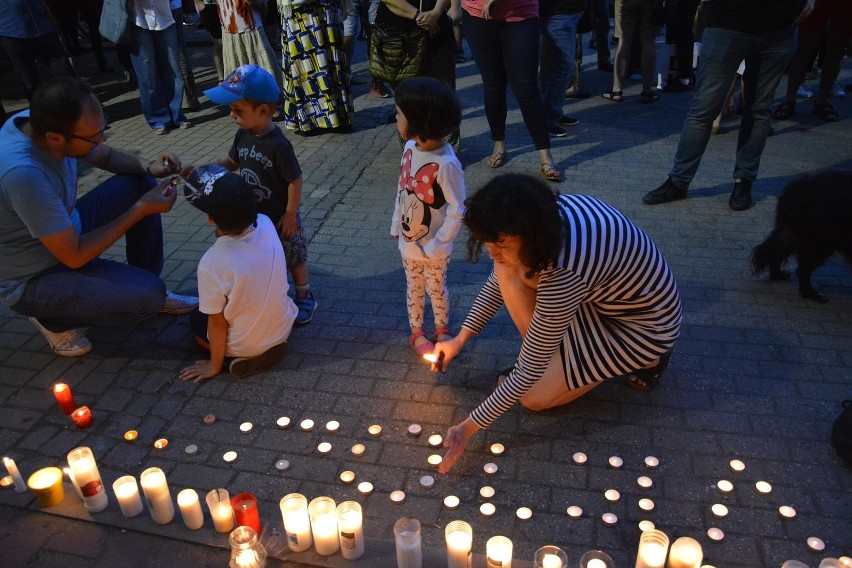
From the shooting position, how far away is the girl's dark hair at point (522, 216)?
85.4 inches

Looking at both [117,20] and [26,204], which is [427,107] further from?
[117,20]

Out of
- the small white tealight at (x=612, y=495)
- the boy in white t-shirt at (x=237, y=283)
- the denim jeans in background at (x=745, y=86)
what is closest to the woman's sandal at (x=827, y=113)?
the denim jeans in background at (x=745, y=86)

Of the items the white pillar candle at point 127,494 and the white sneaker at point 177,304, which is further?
the white sneaker at point 177,304

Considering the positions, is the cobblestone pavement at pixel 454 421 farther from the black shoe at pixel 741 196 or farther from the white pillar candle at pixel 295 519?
the black shoe at pixel 741 196

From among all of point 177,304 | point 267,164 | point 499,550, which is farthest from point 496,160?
point 499,550

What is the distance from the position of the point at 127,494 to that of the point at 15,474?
1.73 feet

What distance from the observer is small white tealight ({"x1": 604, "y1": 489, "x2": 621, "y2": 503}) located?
2461 millimetres

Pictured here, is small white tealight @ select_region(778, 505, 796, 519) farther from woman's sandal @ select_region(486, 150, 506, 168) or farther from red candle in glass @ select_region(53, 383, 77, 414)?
woman's sandal @ select_region(486, 150, 506, 168)

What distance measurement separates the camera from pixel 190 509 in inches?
92.8

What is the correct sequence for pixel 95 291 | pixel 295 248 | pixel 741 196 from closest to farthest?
pixel 95 291
pixel 295 248
pixel 741 196

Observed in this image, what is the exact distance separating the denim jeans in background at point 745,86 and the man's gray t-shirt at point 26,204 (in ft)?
12.8

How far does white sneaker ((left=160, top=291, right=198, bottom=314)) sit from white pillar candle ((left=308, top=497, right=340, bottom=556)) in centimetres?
190

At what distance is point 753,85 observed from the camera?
4465 mm

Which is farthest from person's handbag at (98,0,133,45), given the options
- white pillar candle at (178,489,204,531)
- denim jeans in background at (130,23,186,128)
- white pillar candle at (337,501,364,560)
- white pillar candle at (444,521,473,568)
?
white pillar candle at (444,521,473,568)
